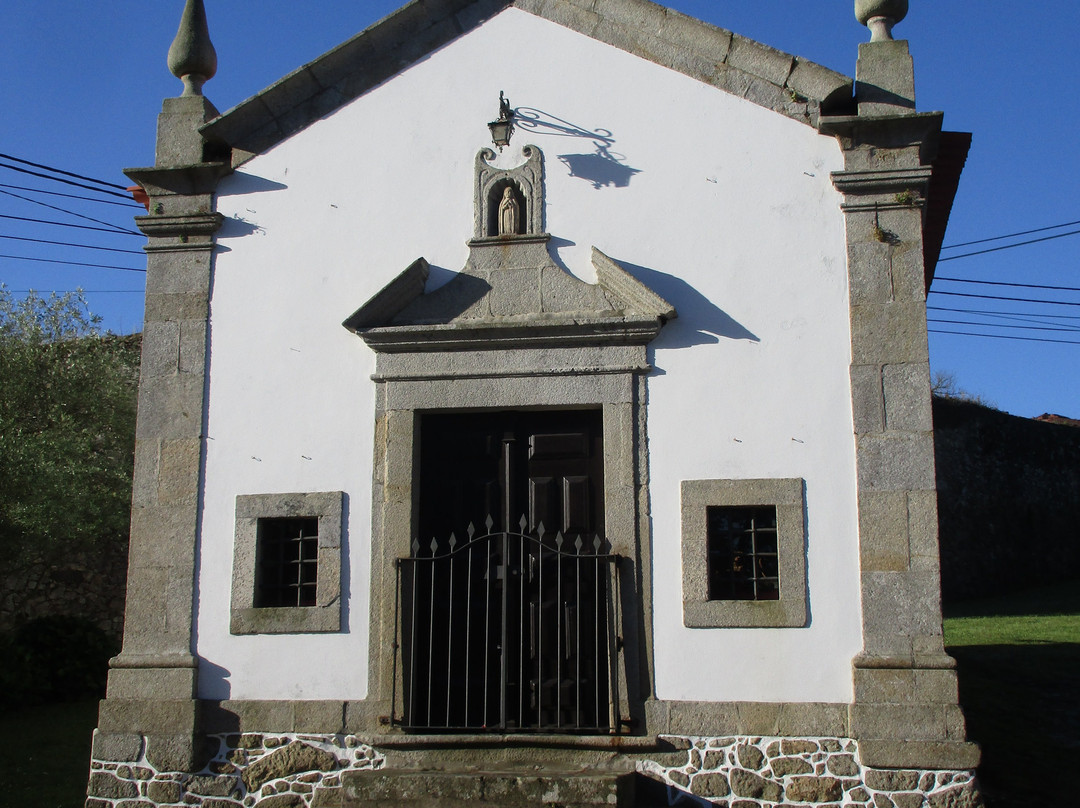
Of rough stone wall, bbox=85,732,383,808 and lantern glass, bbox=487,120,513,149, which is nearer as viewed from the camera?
rough stone wall, bbox=85,732,383,808

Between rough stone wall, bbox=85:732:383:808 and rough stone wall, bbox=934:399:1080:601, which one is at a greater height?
rough stone wall, bbox=934:399:1080:601

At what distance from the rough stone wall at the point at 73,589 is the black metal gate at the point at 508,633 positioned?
24.9 feet

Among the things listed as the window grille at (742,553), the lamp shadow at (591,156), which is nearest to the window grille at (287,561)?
the window grille at (742,553)

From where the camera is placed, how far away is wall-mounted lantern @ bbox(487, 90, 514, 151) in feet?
21.9

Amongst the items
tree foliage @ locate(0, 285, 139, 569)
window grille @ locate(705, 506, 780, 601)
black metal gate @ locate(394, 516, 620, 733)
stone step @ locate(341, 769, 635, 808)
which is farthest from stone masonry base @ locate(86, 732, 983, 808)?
tree foliage @ locate(0, 285, 139, 569)

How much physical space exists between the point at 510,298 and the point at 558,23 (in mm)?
1962

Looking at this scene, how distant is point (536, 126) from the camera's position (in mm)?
6820

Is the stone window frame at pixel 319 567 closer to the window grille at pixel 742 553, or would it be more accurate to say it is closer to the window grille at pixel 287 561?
the window grille at pixel 287 561

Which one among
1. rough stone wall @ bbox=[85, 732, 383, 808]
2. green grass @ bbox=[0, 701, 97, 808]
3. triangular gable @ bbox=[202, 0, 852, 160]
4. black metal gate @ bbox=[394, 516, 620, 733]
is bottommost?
green grass @ bbox=[0, 701, 97, 808]

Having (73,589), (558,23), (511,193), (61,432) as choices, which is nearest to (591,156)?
(511,193)

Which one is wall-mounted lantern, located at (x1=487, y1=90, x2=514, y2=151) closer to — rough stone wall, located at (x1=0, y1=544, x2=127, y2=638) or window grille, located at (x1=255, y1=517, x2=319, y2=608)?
window grille, located at (x1=255, y1=517, x2=319, y2=608)

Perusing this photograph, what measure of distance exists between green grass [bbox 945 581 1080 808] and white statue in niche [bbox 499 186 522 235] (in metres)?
4.65

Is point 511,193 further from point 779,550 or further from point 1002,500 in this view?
point 1002,500

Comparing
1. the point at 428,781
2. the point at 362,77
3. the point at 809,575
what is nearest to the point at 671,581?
the point at 809,575
